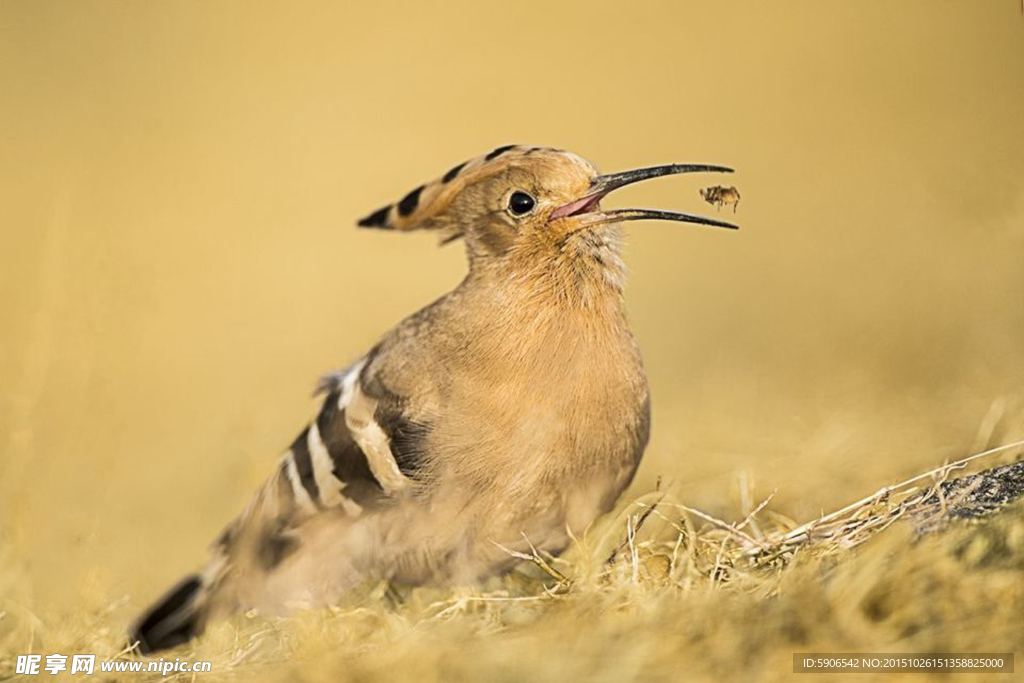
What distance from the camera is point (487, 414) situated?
2.34 metres

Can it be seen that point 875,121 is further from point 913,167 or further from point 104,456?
point 104,456

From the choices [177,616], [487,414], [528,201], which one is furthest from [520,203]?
[177,616]

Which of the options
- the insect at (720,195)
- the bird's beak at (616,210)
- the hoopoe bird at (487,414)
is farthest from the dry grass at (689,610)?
the insect at (720,195)

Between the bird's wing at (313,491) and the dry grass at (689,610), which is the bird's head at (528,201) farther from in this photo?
the dry grass at (689,610)

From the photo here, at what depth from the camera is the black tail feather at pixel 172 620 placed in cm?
261

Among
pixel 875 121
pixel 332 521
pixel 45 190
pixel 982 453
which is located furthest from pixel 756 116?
pixel 45 190

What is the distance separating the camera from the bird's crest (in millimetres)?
2441

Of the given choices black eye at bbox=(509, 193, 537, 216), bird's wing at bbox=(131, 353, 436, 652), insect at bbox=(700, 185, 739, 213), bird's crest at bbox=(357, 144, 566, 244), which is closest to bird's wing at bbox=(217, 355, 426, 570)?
bird's wing at bbox=(131, 353, 436, 652)

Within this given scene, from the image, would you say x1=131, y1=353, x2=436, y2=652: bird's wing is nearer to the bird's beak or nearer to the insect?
the bird's beak

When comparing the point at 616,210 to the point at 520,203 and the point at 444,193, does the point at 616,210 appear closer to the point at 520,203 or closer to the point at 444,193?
the point at 520,203

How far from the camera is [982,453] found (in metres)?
2.29

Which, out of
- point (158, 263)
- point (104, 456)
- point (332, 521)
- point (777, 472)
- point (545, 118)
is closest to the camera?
point (332, 521)

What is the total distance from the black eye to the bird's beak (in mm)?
51

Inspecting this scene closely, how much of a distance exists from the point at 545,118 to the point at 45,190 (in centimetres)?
178
